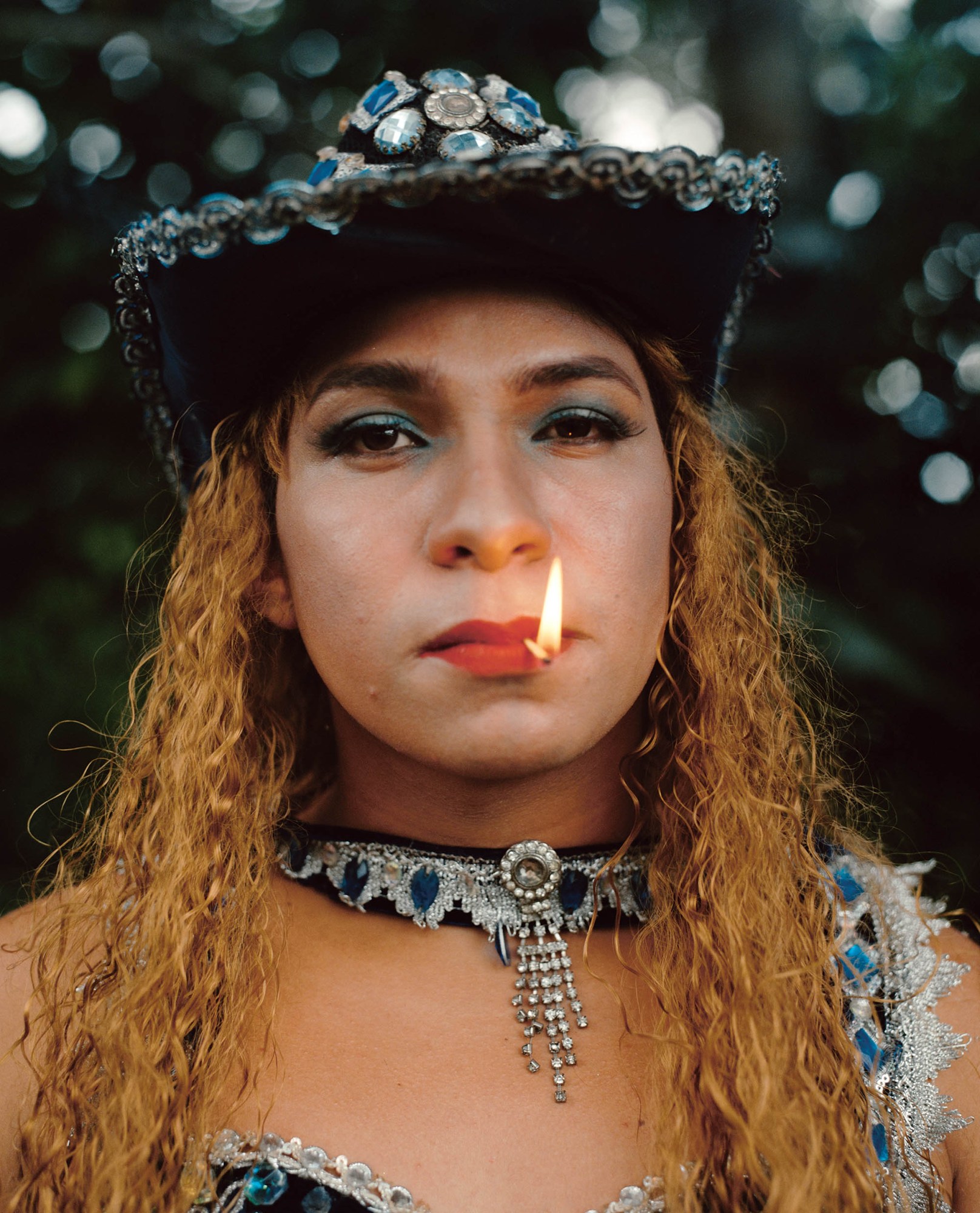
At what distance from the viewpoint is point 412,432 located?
1.44 m

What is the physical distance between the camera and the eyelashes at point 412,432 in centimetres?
144

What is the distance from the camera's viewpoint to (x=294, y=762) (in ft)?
6.09

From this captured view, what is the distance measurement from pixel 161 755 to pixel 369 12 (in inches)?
68.5

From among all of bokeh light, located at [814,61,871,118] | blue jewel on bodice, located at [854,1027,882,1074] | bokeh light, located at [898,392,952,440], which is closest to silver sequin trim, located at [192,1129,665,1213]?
blue jewel on bodice, located at [854,1027,882,1074]

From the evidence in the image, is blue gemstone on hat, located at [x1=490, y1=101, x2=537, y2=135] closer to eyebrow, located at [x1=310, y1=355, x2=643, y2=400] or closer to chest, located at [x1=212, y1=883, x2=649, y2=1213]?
eyebrow, located at [x1=310, y1=355, x2=643, y2=400]

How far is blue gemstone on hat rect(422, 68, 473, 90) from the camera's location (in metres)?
1.54

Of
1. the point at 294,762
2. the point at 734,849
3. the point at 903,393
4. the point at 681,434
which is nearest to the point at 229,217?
the point at 681,434

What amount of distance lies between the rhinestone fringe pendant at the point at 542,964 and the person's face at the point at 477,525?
0.22m

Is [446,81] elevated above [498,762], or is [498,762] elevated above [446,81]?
[446,81]

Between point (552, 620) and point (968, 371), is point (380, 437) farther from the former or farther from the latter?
point (968, 371)

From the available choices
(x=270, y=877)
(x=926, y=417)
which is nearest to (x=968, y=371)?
(x=926, y=417)

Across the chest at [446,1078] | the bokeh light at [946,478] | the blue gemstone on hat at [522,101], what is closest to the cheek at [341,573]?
the chest at [446,1078]

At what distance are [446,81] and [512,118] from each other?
0.39 feet

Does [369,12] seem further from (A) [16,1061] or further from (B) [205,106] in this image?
(A) [16,1061]
